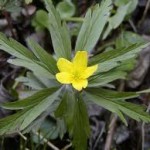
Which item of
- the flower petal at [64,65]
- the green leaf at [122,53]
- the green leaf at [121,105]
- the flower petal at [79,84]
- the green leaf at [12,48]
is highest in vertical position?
the green leaf at [12,48]

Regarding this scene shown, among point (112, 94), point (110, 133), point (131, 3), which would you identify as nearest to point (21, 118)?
point (112, 94)

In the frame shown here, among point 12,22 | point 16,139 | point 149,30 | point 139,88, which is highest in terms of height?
point 12,22

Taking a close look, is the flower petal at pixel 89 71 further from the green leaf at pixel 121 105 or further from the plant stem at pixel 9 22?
the plant stem at pixel 9 22

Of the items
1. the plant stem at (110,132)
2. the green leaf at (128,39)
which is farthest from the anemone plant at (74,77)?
the green leaf at (128,39)

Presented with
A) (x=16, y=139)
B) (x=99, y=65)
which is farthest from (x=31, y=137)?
(x=99, y=65)

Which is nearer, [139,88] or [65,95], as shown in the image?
[65,95]

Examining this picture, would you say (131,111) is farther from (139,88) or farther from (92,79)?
(139,88)

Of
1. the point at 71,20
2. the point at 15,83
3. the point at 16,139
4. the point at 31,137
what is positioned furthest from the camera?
the point at 71,20

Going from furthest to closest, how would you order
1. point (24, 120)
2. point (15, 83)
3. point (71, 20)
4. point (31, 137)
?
1. point (71, 20)
2. point (15, 83)
3. point (31, 137)
4. point (24, 120)
